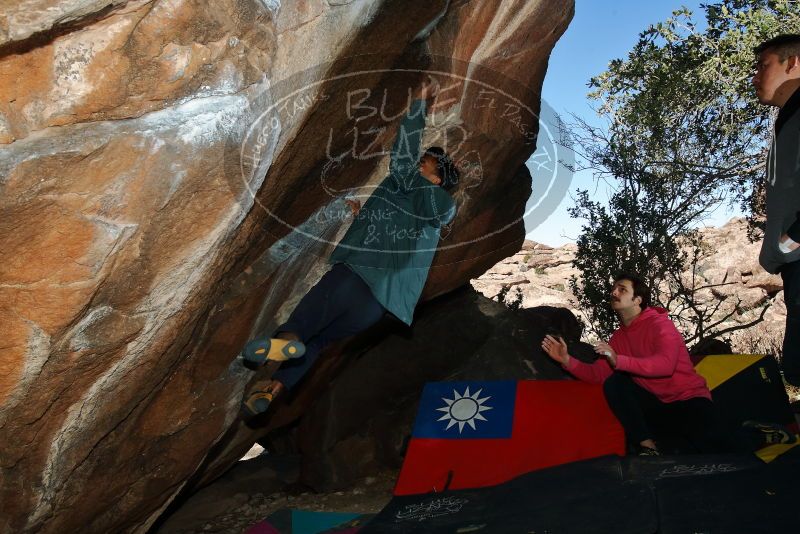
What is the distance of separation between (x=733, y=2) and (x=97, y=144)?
9354 mm

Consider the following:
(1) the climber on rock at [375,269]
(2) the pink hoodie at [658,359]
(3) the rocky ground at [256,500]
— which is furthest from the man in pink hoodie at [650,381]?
(3) the rocky ground at [256,500]

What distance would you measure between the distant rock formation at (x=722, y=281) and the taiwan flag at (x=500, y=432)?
6193mm

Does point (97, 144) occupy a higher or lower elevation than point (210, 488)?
higher

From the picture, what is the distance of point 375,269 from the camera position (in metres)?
4.46

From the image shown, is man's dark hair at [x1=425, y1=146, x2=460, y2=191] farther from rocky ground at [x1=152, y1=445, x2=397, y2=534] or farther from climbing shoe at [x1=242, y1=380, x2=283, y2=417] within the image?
rocky ground at [x1=152, y1=445, x2=397, y2=534]

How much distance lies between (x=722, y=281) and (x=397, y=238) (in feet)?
58.1

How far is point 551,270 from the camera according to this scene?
31.8 metres

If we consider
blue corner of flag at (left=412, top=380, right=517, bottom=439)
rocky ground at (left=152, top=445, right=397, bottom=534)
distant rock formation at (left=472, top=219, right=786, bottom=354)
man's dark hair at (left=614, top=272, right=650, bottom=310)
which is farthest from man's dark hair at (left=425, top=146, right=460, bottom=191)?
distant rock formation at (left=472, top=219, right=786, bottom=354)

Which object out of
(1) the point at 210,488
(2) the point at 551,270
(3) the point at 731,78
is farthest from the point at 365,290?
(2) the point at 551,270

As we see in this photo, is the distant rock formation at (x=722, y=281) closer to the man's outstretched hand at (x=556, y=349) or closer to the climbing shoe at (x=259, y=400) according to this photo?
the man's outstretched hand at (x=556, y=349)

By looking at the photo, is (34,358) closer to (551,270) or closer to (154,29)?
(154,29)

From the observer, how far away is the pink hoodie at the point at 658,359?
15.6 feet

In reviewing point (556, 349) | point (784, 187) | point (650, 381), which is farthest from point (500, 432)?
point (784, 187)

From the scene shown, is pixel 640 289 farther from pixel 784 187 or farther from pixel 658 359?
pixel 784 187
